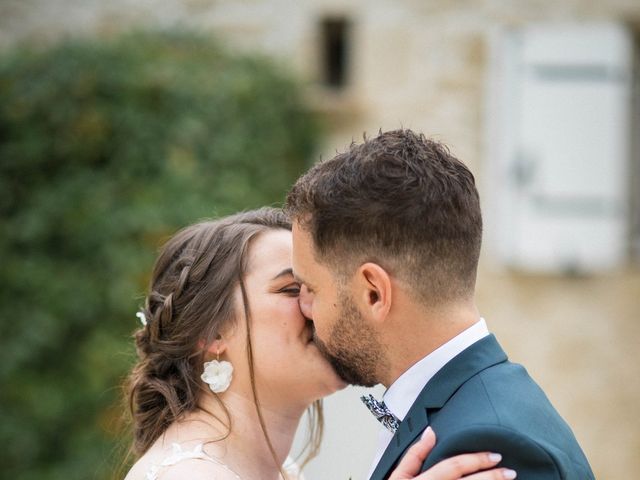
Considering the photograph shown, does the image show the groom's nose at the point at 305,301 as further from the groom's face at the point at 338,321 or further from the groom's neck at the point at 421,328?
the groom's neck at the point at 421,328

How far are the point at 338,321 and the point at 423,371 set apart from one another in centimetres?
23

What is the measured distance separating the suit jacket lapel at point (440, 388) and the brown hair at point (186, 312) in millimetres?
651

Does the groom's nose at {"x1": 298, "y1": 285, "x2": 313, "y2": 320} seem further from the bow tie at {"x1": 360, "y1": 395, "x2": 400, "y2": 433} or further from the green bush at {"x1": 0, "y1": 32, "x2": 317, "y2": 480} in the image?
the green bush at {"x1": 0, "y1": 32, "x2": 317, "y2": 480}

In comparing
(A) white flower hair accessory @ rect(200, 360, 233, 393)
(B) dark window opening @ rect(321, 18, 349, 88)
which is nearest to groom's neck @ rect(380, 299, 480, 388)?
(A) white flower hair accessory @ rect(200, 360, 233, 393)

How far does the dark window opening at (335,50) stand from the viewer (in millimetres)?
7844

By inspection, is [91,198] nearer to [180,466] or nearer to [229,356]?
[229,356]

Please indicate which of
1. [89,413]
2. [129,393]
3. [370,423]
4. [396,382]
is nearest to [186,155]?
[89,413]

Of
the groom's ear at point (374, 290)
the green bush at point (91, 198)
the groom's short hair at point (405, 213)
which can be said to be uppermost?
the groom's short hair at point (405, 213)

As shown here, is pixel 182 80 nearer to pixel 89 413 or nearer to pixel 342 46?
pixel 342 46

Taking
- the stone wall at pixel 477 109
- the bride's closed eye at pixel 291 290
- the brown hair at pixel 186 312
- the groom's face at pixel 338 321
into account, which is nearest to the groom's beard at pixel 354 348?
the groom's face at pixel 338 321

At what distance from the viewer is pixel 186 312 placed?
2973 millimetres

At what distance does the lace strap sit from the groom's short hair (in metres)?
0.73

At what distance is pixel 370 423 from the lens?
4.71 m

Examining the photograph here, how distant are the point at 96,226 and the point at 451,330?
4.46 meters
